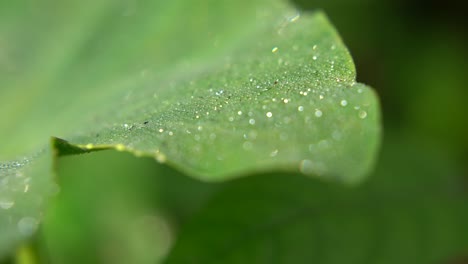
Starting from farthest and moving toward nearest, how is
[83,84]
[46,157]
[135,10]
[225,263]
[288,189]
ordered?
[135,10]
[83,84]
[288,189]
[225,263]
[46,157]

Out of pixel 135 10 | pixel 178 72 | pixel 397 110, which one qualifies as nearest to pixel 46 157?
pixel 178 72

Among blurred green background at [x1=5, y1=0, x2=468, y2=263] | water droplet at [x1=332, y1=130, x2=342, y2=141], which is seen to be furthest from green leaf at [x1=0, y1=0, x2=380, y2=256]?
blurred green background at [x1=5, y1=0, x2=468, y2=263]

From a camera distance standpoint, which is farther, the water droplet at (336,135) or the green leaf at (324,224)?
the green leaf at (324,224)

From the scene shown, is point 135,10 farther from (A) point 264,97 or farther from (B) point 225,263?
(A) point 264,97

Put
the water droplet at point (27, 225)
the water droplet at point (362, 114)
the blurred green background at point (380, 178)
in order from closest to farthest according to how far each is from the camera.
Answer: the water droplet at point (27, 225), the water droplet at point (362, 114), the blurred green background at point (380, 178)

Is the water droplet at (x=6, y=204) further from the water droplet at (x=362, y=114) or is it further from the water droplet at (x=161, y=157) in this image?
the water droplet at (x=362, y=114)

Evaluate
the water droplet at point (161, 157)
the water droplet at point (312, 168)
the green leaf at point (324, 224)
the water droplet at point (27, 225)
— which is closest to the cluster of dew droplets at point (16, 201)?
the water droplet at point (27, 225)

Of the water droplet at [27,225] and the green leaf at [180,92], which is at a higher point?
the water droplet at [27,225]
